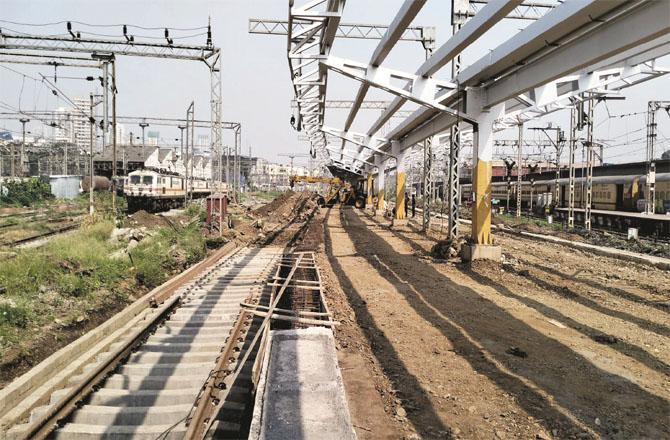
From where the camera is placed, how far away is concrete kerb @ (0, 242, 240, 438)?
15.6 ft

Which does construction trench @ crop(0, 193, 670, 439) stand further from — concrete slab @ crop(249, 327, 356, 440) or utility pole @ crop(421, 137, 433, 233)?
utility pole @ crop(421, 137, 433, 233)

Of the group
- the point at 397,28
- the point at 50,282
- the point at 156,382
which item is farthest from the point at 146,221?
the point at 156,382

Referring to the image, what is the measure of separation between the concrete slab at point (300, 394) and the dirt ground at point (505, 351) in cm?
31

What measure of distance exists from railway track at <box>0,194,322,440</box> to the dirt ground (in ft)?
4.12

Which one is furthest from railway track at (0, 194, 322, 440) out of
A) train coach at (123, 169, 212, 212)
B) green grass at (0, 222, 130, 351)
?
train coach at (123, 169, 212, 212)

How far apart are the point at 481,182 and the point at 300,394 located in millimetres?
10221

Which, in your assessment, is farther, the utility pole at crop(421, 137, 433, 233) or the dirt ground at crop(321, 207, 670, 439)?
the utility pole at crop(421, 137, 433, 233)

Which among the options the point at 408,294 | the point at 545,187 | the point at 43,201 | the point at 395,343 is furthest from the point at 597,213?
the point at 43,201

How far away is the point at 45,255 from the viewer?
10.8 meters

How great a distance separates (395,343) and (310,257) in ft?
27.1

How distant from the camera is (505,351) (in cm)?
618

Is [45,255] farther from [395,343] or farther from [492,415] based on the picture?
[492,415]

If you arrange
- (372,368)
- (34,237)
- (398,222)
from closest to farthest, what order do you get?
(372,368) → (34,237) → (398,222)

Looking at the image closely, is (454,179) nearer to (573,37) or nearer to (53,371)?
(573,37)
